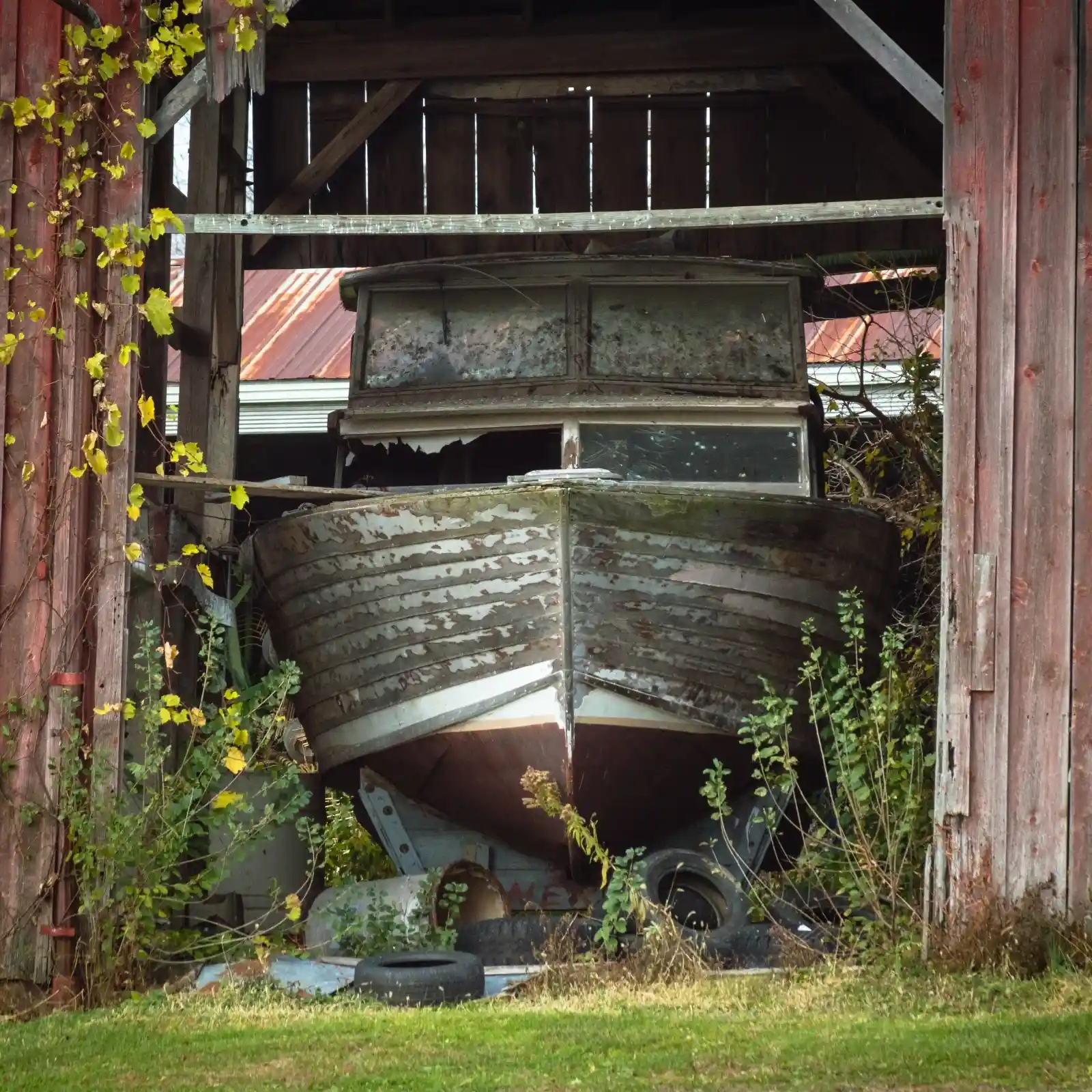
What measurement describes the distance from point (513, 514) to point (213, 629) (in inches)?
64.2

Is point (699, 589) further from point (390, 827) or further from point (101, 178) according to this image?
point (101, 178)

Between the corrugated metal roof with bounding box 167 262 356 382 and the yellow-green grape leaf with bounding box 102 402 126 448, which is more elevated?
the corrugated metal roof with bounding box 167 262 356 382

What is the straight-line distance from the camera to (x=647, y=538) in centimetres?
858

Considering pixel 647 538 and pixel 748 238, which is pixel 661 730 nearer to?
pixel 647 538

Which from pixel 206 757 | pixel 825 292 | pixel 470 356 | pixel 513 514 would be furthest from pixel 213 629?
pixel 825 292

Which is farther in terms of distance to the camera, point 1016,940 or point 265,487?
point 265,487

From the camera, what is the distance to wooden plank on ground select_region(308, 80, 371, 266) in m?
12.4

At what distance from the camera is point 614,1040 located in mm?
5766

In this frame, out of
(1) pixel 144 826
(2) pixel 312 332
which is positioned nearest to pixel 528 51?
(2) pixel 312 332

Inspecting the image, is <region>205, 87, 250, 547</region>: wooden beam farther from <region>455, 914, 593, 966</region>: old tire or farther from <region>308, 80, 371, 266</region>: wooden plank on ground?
<region>455, 914, 593, 966</region>: old tire

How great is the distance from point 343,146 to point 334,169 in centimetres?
18

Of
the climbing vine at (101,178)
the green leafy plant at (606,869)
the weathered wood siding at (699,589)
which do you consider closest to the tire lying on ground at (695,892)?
the green leafy plant at (606,869)

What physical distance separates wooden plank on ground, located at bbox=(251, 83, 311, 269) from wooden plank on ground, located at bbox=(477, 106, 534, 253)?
136 cm

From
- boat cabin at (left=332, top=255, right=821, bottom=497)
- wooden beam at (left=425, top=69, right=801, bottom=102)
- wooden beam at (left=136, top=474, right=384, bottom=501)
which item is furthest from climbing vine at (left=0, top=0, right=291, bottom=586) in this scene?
wooden beam at (left=425, top=69, right=801, bottom=102)
